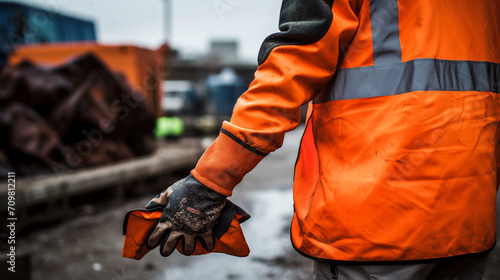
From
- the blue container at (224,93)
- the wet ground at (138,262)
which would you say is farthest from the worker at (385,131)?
the blue container at (224,93)

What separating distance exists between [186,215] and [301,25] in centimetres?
62

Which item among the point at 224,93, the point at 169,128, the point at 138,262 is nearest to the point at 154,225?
the point at 138,262

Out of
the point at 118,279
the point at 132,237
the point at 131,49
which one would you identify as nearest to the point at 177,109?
the point at 131,49

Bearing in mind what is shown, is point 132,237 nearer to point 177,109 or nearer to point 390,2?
point 390,2

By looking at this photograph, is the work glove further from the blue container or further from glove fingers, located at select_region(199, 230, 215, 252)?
the blue container

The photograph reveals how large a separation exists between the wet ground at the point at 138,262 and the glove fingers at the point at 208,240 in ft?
5.63

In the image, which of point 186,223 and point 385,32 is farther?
point 186,223

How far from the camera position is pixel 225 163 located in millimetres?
1106

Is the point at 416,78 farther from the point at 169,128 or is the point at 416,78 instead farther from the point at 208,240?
the point at 169,128

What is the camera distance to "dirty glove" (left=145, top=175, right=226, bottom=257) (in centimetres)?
115

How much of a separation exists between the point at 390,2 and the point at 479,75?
0.31 metres

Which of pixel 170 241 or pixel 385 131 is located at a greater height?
pixel 385 131

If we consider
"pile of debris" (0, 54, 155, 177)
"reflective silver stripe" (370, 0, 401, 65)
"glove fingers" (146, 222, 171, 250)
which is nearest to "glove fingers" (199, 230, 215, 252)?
"glove fingers" (146, 222, 171, 250)

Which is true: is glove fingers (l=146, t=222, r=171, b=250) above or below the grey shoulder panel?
below
